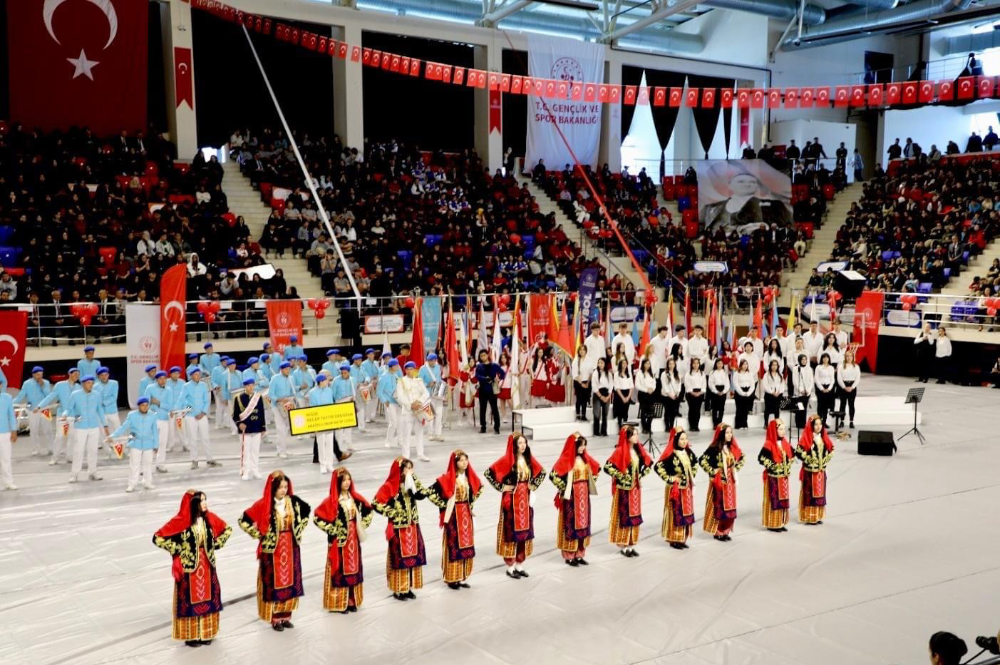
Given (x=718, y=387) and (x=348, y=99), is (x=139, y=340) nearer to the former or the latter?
(x=718, y=387)

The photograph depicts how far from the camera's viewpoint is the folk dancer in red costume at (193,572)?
7.92m

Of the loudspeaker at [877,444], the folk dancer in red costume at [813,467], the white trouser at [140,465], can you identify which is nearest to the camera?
the folk dancer in red costume at [813,467]

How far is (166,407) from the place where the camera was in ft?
47.1

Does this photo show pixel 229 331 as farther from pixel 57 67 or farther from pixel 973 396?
pixel 973 396

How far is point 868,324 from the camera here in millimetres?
24750

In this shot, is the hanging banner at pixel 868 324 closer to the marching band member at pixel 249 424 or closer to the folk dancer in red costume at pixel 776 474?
the folk dancer in red costume at pixel 776 474

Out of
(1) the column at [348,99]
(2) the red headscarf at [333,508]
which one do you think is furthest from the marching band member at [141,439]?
(1) the column at [348,99]

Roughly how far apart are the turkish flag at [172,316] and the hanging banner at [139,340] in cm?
13

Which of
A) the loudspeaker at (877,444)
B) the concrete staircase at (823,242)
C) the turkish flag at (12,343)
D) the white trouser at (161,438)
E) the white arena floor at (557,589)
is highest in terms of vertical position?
the concrete staircase at (823,242)

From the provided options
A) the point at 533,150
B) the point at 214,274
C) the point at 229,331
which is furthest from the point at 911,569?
the point at 533,150

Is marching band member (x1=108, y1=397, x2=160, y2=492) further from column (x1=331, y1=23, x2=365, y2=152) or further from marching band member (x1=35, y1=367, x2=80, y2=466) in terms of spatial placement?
column (x1=331, y1=23, x2=365, y2=152)

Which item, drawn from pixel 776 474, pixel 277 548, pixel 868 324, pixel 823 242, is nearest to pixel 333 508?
pixel 277 548

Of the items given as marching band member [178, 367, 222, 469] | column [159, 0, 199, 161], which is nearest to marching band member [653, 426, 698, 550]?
marching band member [178, 367, 222, 469]

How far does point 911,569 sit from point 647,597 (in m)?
3.12
